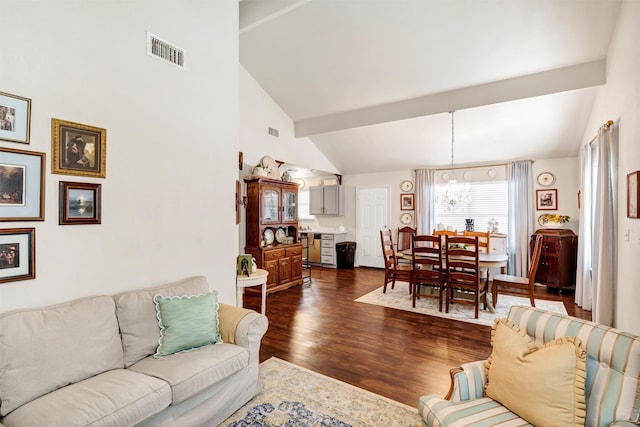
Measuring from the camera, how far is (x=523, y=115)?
4.79 m

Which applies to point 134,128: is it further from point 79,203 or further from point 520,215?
point 520,215

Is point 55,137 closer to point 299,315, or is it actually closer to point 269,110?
point 299,315

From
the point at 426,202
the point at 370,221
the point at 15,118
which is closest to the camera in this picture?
the point at 15,118

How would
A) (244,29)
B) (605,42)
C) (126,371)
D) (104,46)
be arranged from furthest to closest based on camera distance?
(244,29) < (605,42) < (104,46) < (126,371)

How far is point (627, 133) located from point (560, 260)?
296 cm

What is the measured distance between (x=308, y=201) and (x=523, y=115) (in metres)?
5.39

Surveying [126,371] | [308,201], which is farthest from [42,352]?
[308,201]

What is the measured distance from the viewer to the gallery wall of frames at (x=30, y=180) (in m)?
1.70

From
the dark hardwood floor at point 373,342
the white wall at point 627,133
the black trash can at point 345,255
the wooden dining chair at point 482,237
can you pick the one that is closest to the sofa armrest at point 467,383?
the dark hardwood floor at point 373,342

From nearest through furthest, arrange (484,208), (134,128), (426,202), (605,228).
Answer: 1. (134,128)
2. (605,228)
3. (484,208)
4. (426,202)

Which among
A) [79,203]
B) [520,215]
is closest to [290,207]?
[79,203]

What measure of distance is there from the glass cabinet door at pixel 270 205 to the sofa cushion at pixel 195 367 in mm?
3340

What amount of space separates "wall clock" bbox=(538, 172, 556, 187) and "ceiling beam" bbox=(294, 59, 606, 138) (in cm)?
229

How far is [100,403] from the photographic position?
1.45m
